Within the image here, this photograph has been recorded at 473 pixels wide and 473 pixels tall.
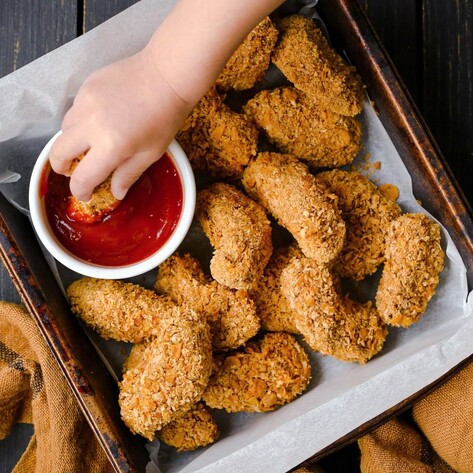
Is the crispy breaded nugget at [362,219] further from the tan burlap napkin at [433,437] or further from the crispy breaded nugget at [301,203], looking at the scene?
the tan burlap napkin at [433,437]

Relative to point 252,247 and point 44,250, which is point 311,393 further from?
point 44,250

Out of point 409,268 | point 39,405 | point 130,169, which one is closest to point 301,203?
point 409,268

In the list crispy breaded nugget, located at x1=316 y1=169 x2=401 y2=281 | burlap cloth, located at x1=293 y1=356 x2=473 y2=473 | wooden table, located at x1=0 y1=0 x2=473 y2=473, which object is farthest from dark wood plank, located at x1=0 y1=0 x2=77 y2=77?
burlap cloth, located at x1=293 y1=356 x2=473 y2=473

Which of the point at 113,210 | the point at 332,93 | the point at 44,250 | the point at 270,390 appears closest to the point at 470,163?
the point at 332,93

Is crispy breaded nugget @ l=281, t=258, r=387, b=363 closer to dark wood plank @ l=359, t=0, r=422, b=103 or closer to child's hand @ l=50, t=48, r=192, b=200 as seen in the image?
child's hand @ l=50, t=48, r=192, b=200

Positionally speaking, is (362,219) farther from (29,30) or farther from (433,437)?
(29,30)

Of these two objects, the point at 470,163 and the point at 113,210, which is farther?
the point at 470,163
